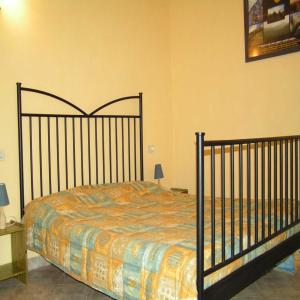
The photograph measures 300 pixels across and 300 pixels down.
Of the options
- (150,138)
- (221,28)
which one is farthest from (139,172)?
(221,28)

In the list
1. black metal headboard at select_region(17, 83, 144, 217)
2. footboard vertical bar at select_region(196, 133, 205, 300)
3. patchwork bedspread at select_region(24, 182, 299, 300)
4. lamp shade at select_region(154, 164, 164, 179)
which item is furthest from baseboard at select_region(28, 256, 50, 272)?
footboard vertical bar at select_region(196, 133, 205, 300)

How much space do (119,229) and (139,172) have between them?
5.69 feet

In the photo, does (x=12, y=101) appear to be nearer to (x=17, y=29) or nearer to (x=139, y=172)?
(x=17, y=29)

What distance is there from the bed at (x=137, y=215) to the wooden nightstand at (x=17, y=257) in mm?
77

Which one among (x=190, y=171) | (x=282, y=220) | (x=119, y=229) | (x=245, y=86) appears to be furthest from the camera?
(x=190, y=171)

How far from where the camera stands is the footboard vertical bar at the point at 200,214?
151cm

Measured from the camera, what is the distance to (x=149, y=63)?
401 centimetres

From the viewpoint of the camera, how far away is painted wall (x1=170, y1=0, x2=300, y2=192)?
130 inches

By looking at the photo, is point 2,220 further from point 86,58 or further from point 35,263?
point 86,58

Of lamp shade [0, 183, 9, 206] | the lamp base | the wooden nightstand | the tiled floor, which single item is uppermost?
lamp shade [0, 183, 9, 206]

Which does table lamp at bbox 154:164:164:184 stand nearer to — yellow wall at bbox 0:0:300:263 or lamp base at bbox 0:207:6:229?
yellow wall at bbox 0:0:300:263

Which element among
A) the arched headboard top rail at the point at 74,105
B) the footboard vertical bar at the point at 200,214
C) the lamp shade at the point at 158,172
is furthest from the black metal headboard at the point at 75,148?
the footboard vertical bar at the point at 200,214

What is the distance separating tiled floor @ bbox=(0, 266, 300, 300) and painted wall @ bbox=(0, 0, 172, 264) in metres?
0.37

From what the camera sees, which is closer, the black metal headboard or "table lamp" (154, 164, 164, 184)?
the black metal headboard
